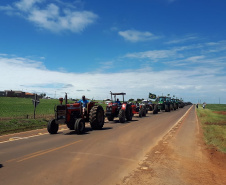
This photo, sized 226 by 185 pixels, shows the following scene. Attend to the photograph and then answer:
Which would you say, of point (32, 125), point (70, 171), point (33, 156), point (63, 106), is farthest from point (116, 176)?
point (32, 125)

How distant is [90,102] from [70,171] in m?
8.35

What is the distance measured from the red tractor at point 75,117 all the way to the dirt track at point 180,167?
4865 mm

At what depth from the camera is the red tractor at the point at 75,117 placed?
38.3 feet

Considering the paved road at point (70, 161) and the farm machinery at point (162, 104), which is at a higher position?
the farm machinery at point (162, 104)

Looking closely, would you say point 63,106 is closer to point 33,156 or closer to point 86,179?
point 33,156

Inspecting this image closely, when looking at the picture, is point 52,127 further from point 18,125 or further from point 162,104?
point 162,104

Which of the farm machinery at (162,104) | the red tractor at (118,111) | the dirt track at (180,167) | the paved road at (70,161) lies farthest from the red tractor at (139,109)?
the dirt track at (180,167)

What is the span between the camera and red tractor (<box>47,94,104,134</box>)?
11.7 meters

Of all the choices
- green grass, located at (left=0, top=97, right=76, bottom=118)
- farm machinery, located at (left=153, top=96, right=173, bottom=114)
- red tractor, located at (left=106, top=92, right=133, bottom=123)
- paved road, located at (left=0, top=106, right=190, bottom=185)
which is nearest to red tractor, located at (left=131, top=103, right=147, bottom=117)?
red tractor, located at (left=106, top=92, right=133, bottom=123)

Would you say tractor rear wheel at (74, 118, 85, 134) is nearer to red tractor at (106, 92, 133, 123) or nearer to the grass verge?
the grass verge

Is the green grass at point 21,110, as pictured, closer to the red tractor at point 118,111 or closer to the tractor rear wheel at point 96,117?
the red tractor at point 118,111

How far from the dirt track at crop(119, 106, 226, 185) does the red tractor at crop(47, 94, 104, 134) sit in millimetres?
4865

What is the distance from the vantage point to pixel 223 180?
5.16 metres

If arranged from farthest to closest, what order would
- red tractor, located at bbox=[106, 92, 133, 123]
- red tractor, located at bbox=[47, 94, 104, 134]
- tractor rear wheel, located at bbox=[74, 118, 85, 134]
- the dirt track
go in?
red tractor, located at bbox=[106, 92, 133, 123]
red tractor, located at bbox=[47, 94, 104, 134]
tractor rear wheel, located at bbox=[74, 118, 85, 134]
the dirt track
